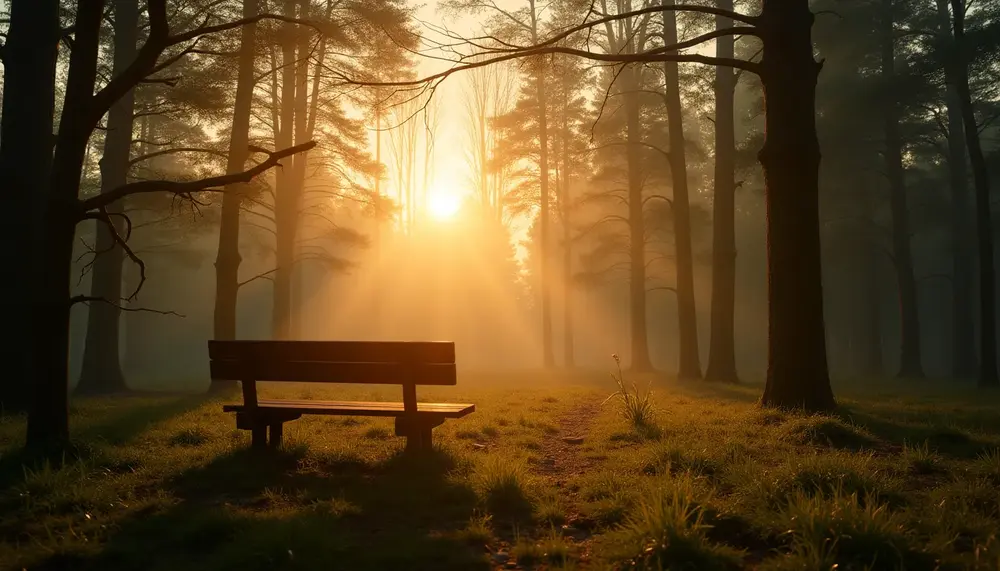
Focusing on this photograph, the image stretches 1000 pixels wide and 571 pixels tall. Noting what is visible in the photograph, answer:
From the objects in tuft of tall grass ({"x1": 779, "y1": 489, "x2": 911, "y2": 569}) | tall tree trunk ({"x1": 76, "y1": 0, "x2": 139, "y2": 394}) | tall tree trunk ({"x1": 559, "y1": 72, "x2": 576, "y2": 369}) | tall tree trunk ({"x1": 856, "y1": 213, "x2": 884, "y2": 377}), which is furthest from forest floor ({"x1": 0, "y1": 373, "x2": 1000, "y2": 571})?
tall tree trunk ({"x1": 856, "y1": 213, "x2": 884, "y2": 377})

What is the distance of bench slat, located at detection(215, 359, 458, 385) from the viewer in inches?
219

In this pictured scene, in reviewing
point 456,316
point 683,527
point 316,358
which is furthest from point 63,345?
point 456,316

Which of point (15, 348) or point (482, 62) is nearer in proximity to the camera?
point (482, 62)

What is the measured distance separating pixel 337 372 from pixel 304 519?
2.07 meters

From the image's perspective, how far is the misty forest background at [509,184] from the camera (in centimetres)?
1215

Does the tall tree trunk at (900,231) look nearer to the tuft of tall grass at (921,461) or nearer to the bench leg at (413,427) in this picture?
the tuft of tall grass at (921,461)

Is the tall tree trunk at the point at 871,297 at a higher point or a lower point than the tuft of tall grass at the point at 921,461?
higher

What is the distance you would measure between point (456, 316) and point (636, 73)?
26.4 metres

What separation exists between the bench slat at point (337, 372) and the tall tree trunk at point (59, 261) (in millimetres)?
1247

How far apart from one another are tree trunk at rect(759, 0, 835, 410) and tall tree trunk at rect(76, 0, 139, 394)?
11.8m

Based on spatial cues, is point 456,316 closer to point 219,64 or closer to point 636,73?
point 636,73

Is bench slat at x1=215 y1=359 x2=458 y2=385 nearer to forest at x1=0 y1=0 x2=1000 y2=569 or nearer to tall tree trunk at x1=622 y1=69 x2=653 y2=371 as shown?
forest at x1=0 y1=0 x2=1000 y2=569

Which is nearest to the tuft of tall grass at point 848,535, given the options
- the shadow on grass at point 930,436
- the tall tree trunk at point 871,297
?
the shadow on grass at point 930,436

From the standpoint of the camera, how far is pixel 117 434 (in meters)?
6.82
